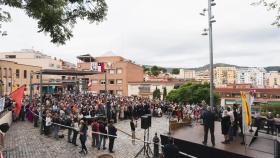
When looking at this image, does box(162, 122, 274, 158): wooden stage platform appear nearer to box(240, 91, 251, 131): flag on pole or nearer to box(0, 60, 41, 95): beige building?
box(240, 91, 251, 131): flag on pole

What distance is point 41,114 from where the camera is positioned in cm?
1744

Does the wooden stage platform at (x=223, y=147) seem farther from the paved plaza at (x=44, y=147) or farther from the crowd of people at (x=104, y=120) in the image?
the paved plaza at (x=44, y=147)

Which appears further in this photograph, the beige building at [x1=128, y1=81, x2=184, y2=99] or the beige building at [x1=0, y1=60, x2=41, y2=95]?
the beige building at [x1=128, y1=81, x2=184, y2=99]

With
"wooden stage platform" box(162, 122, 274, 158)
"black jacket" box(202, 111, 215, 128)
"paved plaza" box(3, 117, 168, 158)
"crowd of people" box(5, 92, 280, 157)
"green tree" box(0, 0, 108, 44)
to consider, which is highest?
"green tree" box(0, 0, 108, 44)

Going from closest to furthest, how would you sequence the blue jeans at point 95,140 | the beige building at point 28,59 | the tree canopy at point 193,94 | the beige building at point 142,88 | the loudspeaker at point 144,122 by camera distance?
1. the loudspeaker at point 144,122
2. the blue jeans at point 95,140
3. the tree canopy at point 193,94
4. the beige building at point 142,88
5. the beige building at point 28,59

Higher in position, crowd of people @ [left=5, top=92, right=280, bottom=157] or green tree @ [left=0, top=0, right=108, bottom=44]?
green tree @ [left=0, top=0, right=108, bottom=44]

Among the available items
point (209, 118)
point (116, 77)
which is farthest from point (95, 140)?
point (116, 77)

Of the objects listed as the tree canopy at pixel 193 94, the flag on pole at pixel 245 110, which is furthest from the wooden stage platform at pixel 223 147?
the tree canopy at pixel 193 94

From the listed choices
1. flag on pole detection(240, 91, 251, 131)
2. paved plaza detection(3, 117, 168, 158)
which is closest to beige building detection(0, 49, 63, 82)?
paved plaza detection(3, 117, 168, 158)

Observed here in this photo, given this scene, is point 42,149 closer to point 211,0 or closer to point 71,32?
point 71,32

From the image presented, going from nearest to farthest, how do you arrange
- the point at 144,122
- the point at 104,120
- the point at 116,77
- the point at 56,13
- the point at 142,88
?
the point at 56,13 → the point at 144,122 → the point at 104,120 → the point at 116,77 → the point at 142,88

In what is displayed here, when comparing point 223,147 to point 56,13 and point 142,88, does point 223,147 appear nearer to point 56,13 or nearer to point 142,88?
point 56,13

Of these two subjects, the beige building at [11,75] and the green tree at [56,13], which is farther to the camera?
the beige building at [11,75]

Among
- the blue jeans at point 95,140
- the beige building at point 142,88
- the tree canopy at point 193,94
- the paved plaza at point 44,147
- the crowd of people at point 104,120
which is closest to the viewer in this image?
the crowd of people at point 104,120
